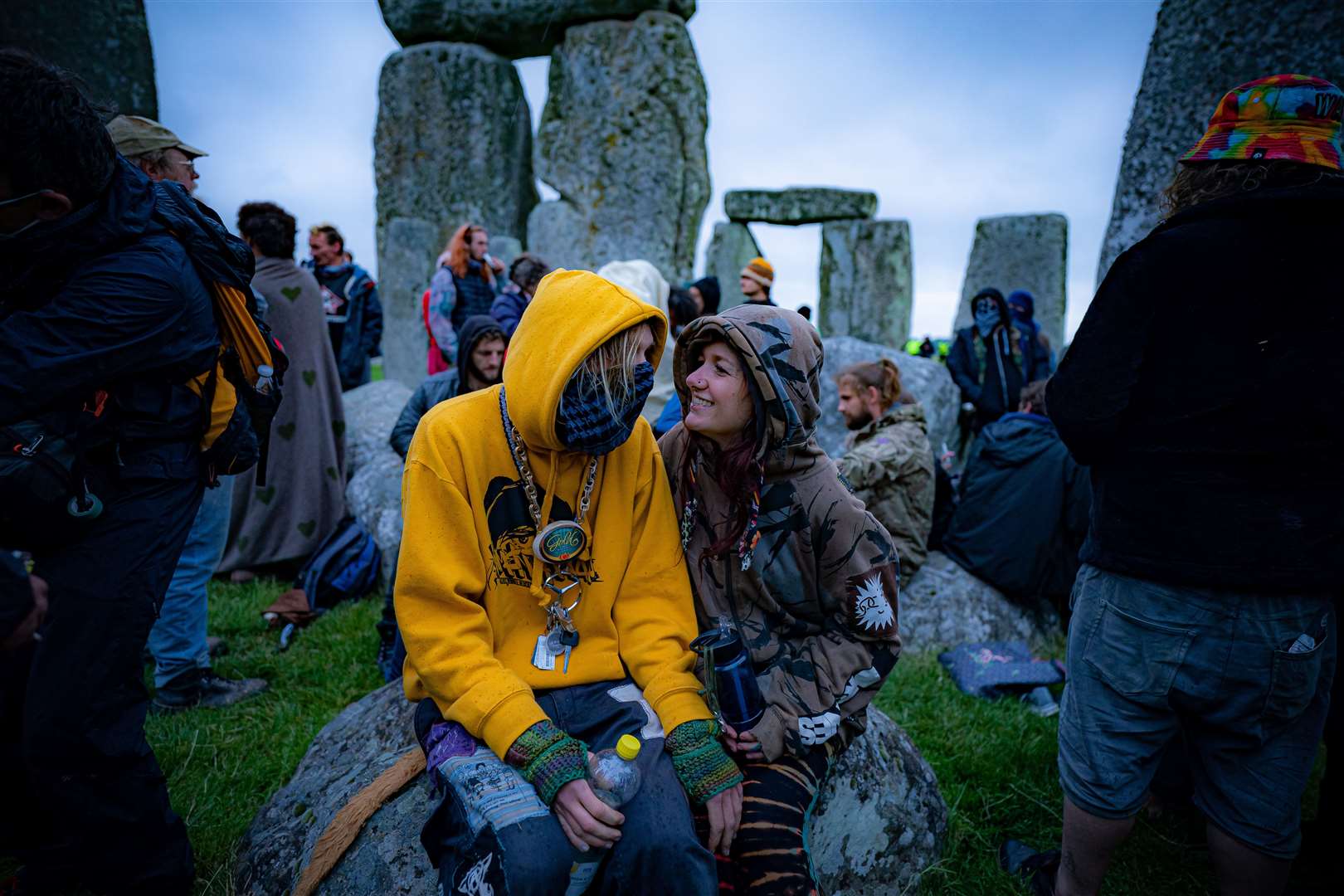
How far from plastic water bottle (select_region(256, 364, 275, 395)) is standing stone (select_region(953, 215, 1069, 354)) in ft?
27.2

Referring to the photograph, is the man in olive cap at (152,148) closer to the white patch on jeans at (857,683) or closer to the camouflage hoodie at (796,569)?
the camouflage hoodie at (796,569)

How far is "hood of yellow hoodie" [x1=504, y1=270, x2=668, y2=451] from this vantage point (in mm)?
1582

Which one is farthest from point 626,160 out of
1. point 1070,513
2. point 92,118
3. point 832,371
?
point 92,118

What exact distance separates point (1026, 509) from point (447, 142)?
23.2 ft

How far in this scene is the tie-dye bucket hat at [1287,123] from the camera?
155 centimetres

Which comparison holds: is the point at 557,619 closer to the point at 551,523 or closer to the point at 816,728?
the point at 551,523

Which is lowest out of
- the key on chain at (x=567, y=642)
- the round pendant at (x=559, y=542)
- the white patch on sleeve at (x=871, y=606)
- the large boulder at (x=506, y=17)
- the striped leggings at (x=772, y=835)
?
the striped leggings at (x=772, y=835)

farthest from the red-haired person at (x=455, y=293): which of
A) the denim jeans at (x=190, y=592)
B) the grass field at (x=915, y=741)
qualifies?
the denim jeans at (x=190, y=592)

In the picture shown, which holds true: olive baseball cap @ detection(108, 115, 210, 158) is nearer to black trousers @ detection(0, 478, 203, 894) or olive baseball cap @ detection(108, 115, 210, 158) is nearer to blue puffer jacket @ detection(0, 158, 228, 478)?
blue puffer jacket @ detection(0, 158, 228, 478)

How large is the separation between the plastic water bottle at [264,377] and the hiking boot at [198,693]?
1505 mm

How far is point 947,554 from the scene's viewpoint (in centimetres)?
437

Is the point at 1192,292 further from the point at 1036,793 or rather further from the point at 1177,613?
the point at 1036,793

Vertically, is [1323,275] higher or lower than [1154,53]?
lower

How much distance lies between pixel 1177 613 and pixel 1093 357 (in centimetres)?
59
